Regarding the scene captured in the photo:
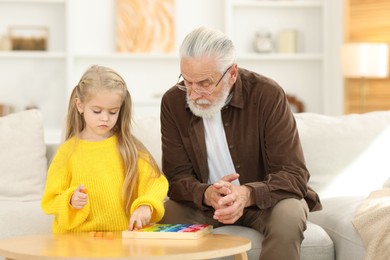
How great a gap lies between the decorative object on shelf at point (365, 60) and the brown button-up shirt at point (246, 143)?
10.8ft

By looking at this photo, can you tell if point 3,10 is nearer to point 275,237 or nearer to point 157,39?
point 157,39

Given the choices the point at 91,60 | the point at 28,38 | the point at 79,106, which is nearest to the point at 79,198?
the point at 79,106


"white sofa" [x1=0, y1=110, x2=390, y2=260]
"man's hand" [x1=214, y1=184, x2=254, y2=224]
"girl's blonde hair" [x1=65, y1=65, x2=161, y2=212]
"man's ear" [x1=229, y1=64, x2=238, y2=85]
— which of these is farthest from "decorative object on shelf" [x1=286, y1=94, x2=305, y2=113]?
"man's hand" [x1=214, y1=184, x2=254, y2=224]

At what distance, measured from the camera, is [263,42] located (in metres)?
6.66

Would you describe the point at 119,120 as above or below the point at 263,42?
below

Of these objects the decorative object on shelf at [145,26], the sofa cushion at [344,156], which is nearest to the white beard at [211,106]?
the sofa cushion at [344,156]

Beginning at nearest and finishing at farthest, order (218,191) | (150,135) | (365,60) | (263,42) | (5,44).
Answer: (218,191) → (150,135) → (365,60) → (5,44) → (263,42)

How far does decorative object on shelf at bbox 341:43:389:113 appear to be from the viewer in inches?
244

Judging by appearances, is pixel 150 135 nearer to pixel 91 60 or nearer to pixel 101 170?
pixel 101 170

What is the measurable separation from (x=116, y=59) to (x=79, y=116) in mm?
3711

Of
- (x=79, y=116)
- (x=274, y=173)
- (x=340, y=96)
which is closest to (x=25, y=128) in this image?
(x=79, y=116)

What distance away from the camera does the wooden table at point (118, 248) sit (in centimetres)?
216

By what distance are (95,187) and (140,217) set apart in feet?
0.90

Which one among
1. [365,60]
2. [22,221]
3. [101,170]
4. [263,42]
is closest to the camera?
[101,170]
